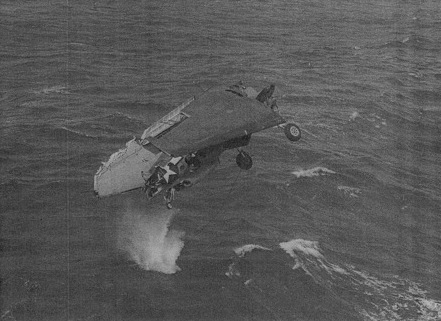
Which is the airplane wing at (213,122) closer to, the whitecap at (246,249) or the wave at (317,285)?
the whitecap at (246,249)

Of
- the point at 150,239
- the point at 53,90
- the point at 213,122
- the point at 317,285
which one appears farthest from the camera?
the point at 53,90

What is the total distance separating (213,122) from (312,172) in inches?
659

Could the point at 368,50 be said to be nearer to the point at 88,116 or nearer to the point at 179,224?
the point at 88,116

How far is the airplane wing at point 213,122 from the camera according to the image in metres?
31.3

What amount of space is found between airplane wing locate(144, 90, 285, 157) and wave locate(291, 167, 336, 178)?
42.0 ft

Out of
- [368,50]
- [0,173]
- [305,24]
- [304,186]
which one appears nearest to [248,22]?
[305,24]

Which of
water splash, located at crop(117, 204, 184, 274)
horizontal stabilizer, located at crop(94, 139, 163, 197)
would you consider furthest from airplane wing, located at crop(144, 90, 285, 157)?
water splash, located at crop(117, 204, 184, 274)

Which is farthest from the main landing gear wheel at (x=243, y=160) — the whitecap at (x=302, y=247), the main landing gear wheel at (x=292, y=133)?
the whitecap at (x=302, y=247)

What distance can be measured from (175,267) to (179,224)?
4739mm

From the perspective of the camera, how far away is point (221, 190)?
143 ft

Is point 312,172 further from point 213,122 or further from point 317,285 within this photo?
point 213,122

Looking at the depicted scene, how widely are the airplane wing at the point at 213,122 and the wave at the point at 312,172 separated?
42.0 feet

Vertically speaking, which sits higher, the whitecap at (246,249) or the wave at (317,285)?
the whitecap at (246,249)

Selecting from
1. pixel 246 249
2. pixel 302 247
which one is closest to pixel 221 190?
pixel 246 249
